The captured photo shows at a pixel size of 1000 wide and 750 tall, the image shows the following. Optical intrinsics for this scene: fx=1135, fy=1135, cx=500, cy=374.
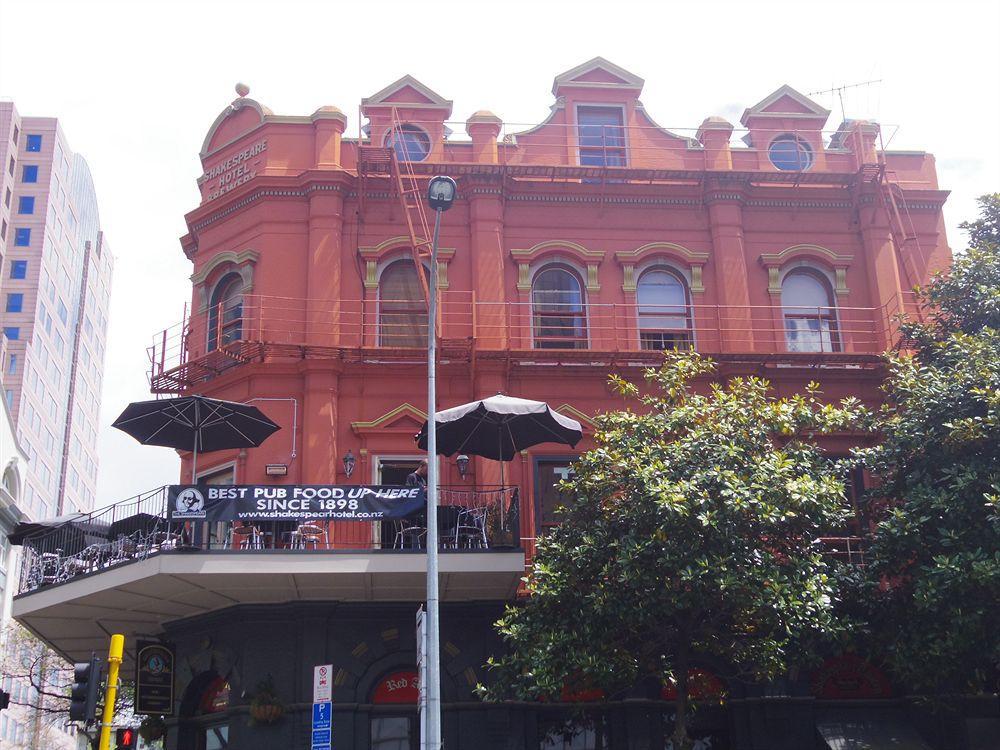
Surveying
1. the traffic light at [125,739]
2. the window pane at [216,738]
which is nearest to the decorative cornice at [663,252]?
the window pane at [216,738]

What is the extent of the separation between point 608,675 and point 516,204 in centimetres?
1191

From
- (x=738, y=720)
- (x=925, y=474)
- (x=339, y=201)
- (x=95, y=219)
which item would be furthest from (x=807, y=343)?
(x=95, y=219)

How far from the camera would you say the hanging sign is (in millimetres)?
20547

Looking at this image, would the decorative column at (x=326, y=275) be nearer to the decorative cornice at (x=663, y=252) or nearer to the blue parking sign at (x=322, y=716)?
the decorative cornice at (x=663, y=252)

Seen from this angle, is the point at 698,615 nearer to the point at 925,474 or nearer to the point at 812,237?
the point at 925,474

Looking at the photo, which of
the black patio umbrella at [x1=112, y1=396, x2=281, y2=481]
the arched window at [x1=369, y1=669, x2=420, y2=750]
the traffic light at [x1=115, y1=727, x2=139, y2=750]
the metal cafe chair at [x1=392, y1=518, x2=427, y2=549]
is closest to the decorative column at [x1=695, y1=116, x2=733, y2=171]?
the metal cafe chair at [x1=392, y1=518, x2=427, y2=549]

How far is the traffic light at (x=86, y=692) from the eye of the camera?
14734 mm

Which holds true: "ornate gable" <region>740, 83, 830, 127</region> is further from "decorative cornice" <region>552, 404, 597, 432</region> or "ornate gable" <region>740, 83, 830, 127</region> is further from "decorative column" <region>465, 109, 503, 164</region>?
"decorative cornice" <region>552, 404, 597, 432</region>

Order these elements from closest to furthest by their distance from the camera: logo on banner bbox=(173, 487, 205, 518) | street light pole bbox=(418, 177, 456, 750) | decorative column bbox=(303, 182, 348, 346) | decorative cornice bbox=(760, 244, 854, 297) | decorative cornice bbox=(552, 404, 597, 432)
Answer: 1. street light pole bbox=(418, 177, 456, 750)
2. logo on banner bbox=(173, 487, 205, 518)
3. decorative cornice bbox=(552, 404, 597, 432)
4. decorative column bbox=(303, 182, 348, 346)
5. decorative cornice bbox=(760, 244, 854, 297)

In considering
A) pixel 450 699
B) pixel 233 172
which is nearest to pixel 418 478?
pixel 450 699

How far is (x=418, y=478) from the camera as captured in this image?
21844 mm

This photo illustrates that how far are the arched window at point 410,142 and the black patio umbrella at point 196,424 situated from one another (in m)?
7.83

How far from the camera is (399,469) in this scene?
906 inches

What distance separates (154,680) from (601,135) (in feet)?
50.4
